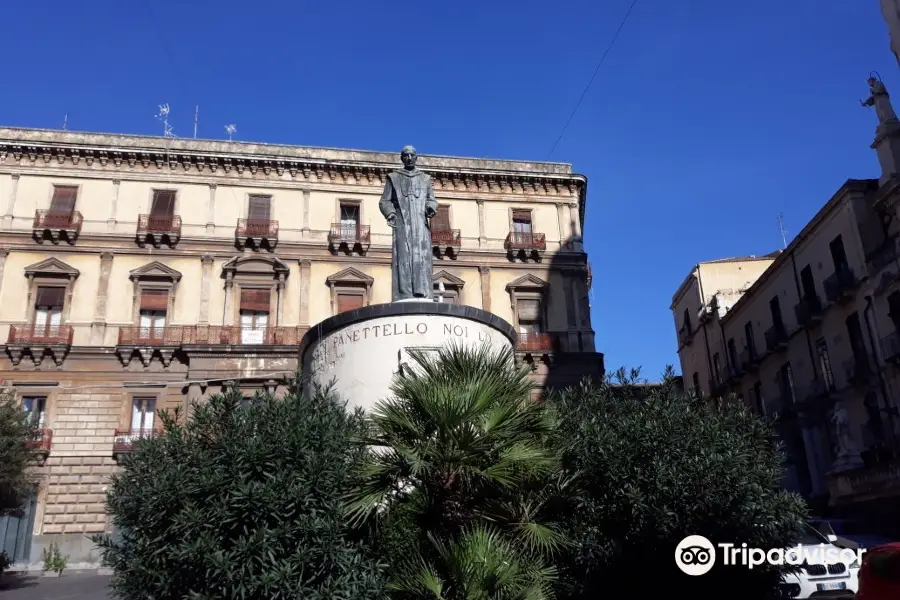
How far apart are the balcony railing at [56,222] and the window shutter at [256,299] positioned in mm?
6512

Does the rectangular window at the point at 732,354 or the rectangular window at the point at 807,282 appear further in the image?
the rectangular window at the point at 732,354

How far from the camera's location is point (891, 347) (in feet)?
76.4

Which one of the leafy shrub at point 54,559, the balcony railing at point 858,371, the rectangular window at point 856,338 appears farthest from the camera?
the rectangular window at point 856,338

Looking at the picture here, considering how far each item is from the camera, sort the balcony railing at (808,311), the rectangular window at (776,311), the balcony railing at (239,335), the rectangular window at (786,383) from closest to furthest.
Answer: the balcony railing at (239,335) → the balcony railing at (808,311) → the rectangular window at (786,383) → the rectangular window at (776,311)

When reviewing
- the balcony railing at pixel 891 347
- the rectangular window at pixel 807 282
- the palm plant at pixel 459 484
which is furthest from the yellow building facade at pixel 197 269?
the palm plant at pixel 459 484

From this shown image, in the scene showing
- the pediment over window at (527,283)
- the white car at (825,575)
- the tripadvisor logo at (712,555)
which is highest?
the pediment over window at (527,283)

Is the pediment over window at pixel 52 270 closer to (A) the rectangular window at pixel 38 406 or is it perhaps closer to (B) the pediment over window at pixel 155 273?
(B) the pediment over window at pixel 155 273

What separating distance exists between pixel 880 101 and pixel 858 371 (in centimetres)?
995

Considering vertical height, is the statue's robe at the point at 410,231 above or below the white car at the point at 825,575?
above

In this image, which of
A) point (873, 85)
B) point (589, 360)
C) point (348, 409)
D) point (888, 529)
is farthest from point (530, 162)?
point (348, 409)

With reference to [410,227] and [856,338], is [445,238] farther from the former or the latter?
[410,227]

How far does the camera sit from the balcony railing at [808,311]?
2781cm

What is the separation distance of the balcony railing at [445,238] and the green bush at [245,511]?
2408cm

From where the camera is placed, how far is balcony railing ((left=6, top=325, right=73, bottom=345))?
26.1 m
